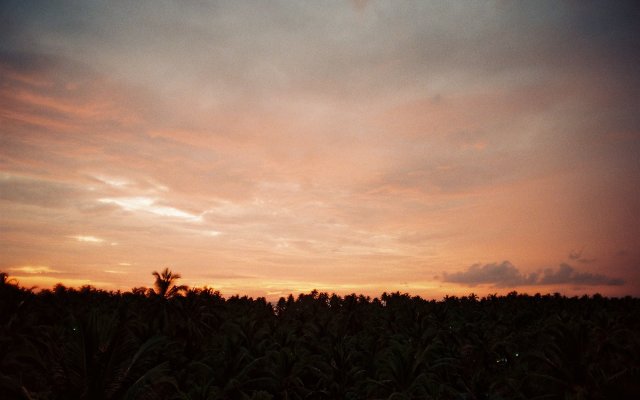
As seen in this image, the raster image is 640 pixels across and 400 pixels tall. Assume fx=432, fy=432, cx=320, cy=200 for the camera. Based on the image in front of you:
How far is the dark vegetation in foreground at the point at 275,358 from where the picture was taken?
15305mm

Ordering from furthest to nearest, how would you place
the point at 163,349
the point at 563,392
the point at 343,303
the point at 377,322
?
1. the point at 343,303
2. the point at 377,322
3. the point at 163,349
4. the point at 563,392

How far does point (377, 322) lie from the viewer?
52.8 m

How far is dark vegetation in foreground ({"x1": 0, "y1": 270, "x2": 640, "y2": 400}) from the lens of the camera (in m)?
15.3

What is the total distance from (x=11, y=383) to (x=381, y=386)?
67.5ft

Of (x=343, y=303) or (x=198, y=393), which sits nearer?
(x=198, y=393)

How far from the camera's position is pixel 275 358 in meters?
34.9

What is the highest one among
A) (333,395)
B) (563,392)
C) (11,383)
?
(11,383)

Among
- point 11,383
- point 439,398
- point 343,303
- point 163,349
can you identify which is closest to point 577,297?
point 343,303

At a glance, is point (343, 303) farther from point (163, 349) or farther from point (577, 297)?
point (163, 349)

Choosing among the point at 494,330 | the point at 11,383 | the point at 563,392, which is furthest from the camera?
the point at 494,330

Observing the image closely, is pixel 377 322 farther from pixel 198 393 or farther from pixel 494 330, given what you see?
pixel 198 393

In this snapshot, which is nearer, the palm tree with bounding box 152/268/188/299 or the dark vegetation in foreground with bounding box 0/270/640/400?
the dark vegetation in foreground with bounding box 0/270/640/400

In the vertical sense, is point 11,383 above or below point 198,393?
above

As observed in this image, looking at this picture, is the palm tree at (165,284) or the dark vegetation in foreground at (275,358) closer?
the dark vegetation in foreground at (275,358)
